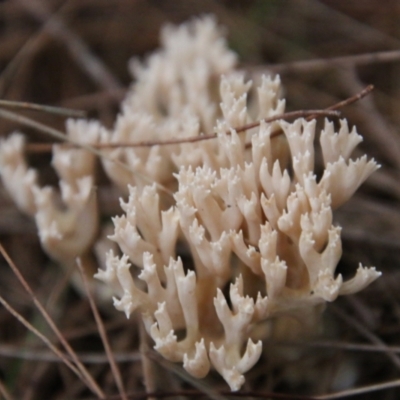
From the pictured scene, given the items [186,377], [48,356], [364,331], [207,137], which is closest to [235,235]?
[207,137]

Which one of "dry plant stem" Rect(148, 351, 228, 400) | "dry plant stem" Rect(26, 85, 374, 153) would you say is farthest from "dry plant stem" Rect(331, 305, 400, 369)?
"dry plant stem" Rect(26, 85, 374, 153)

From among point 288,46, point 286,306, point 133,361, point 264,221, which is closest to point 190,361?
point 286,306

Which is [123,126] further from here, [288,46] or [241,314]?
[288,46]

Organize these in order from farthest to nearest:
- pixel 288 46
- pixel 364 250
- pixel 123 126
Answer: pixel 288 46
pixel 364 250
pixel 123 126

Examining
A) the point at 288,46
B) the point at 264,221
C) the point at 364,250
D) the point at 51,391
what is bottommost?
the point at 51,391

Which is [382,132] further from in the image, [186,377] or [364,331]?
[186,377]

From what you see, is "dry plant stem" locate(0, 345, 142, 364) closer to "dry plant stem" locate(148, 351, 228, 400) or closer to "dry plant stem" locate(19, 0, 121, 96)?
"dry plant stem" locate(148, 351, 228, 400)

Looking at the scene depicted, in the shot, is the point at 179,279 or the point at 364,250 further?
the point at 364,250
